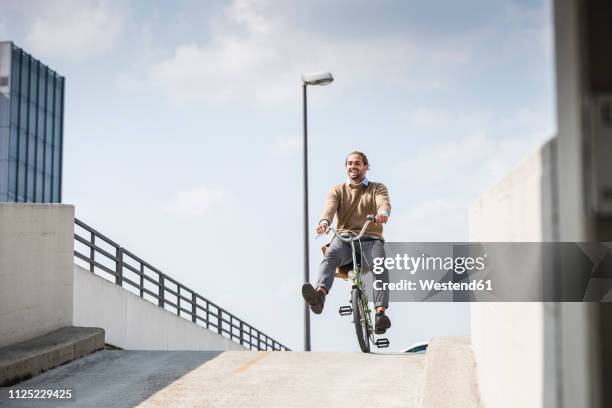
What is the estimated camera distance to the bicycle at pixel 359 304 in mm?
9359

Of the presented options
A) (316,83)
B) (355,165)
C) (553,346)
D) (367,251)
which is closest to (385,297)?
(367,251)

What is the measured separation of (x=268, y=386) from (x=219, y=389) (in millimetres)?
481

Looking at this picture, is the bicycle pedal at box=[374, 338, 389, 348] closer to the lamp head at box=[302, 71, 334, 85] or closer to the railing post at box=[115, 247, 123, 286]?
the railing post at box=[115, 247, 123, 286]

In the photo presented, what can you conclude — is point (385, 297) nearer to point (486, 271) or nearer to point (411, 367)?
point (411, 367)

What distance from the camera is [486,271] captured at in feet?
19.5

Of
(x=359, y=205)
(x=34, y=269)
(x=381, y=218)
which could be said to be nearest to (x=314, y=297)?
(x=381, y=218)

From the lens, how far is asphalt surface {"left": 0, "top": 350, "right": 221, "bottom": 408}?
7945mm

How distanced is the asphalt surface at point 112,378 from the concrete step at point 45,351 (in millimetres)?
104

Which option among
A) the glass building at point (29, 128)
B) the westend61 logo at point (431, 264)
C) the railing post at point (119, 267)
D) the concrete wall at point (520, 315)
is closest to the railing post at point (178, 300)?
the railing post at point (119, 267)

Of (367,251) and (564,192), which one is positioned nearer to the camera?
(564,192)

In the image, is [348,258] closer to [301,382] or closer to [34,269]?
[301,382]

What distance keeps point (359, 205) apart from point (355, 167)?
44cm

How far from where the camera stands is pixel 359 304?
31.1 feet

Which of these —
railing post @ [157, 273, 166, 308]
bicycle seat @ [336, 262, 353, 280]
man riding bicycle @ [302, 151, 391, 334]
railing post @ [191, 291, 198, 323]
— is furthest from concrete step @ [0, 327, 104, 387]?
railing post @ [191, 291, 198, 323]
